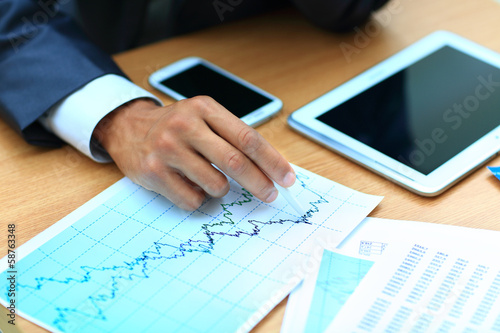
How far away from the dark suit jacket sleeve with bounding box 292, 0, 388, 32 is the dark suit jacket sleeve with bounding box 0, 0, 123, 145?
413 millimetres

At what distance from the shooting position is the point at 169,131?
2.44 ft

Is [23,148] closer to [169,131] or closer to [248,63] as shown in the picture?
[169,131]

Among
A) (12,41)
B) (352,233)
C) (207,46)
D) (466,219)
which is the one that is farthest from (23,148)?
(466,219)

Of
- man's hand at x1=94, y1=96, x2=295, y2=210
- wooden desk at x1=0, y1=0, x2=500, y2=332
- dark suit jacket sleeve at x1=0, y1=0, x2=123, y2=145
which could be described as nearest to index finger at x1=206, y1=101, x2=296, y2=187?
man's hand at x1=94, y1=96, x2=295, y2=210

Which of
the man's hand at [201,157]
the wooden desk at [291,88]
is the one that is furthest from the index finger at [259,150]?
the wooden desk at [291,88]

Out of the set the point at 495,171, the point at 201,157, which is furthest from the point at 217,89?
the point at 495,171

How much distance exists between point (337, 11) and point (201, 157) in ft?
1.60

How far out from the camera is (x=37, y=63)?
89 cm

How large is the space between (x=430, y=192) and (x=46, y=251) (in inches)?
19.2

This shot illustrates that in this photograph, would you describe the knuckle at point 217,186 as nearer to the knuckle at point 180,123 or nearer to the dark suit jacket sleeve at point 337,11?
the knuckle at point 180,123

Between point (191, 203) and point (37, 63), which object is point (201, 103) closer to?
point (191, 203)

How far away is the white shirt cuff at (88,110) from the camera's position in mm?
828

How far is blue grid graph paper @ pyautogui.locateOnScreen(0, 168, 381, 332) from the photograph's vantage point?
1.93ft

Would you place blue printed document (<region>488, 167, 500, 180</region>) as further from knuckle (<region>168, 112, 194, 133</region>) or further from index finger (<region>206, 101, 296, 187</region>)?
knuckle (<region>168, 112, 194, 133</region>)
